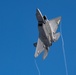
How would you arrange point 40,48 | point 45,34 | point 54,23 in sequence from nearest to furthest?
point 45,34, point 40,48, point 54,23

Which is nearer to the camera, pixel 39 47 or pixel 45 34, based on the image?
pixel 45 34

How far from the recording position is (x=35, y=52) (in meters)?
91.3

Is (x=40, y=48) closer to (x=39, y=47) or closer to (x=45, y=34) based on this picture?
(x=39, y=47)

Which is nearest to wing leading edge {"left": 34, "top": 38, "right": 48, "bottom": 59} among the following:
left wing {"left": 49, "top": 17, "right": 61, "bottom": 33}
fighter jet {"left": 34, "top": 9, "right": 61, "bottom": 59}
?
fighter jet {"left": 34, "top": 9, "right": 61, "bottom": 59}

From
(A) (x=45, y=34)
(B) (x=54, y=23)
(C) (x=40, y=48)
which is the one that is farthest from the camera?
(B) (x=54, y=23)

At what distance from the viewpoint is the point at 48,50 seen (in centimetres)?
9175

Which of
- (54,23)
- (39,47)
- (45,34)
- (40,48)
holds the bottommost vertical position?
(45,34)

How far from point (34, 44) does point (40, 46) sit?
994mm

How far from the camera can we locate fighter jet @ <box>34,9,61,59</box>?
295 feet

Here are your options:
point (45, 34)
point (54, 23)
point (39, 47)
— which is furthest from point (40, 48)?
point (54, 23)

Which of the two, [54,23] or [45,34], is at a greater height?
[54,23]

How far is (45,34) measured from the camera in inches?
3543

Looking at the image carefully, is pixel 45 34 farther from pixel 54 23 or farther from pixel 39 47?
pixel 54 23

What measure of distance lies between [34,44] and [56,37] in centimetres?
332
